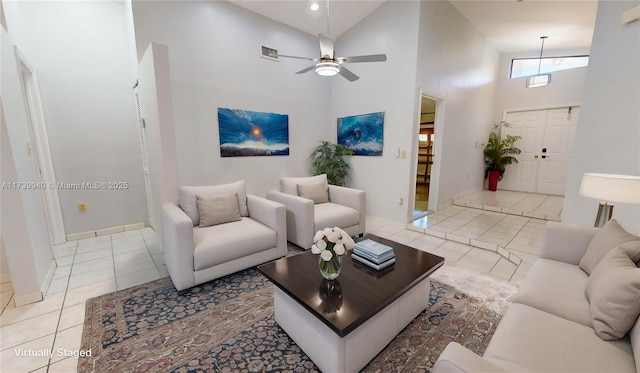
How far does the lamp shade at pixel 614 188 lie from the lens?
1597mm

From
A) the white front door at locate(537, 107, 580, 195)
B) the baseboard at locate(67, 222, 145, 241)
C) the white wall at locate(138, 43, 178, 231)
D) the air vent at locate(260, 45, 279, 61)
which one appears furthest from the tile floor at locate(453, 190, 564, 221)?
the baseboard at locate(67, 222, 145, 241)

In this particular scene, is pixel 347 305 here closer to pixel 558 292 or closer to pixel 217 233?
pixel 558 292

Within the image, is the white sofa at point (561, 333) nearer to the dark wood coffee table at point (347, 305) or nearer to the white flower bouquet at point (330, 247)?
the dark wood coffee table at point (347, 305)

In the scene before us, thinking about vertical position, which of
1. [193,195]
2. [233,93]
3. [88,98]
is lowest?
[193,195]

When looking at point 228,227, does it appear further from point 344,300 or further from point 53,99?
point 53,99

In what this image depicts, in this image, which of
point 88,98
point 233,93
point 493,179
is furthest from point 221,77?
point 493,179

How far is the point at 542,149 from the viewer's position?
235 inches

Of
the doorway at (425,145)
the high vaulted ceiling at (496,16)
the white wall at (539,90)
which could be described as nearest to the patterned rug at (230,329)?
the high vaulted ceiling at (496,16)

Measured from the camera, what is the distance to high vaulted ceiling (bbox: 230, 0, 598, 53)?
3693 mm

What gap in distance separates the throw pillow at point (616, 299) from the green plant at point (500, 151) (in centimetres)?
555

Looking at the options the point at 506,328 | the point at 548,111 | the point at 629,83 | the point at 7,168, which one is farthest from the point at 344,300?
the point at 548,111

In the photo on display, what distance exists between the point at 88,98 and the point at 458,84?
5.77 metres

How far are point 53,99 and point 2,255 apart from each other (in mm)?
1861

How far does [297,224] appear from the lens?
3.02 metres
